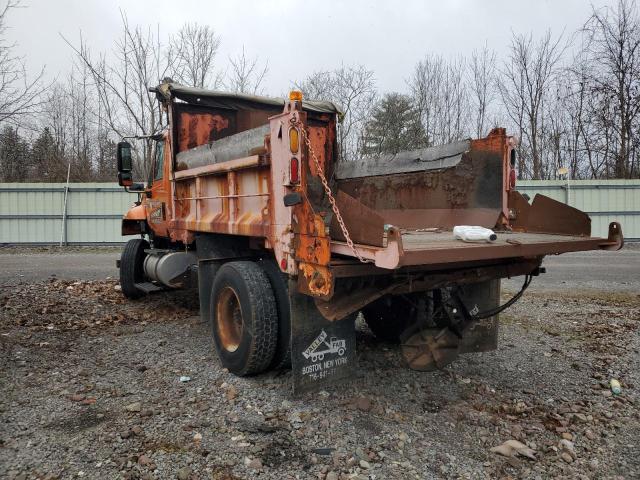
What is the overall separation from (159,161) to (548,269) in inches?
342

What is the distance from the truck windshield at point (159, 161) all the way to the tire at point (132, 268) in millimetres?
1315

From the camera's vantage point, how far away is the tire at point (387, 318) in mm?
4695

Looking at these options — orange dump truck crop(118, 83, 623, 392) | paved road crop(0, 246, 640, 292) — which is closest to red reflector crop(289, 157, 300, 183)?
orange dump truck crop(118, 83, 623, 392)

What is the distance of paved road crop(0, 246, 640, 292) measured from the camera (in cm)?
910

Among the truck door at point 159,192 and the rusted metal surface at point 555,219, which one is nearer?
the rusted metal surface at point 555,219

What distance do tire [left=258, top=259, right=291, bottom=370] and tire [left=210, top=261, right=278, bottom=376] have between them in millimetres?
41

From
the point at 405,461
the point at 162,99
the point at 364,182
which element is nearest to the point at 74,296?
the point at 162,99

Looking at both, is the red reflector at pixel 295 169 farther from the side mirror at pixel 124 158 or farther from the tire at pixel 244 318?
the side mirror at pixel 124 158

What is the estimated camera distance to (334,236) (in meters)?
3.20

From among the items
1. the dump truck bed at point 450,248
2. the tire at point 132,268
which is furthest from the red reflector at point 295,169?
the tire at point 132,268

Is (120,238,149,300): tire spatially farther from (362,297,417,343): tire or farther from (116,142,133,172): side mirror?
(362,297,417,343): tire

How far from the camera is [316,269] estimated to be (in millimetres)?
3203

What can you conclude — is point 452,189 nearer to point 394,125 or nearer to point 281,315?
point 281,315

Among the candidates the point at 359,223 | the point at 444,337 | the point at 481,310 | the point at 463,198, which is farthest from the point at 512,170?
the point at 359,223
